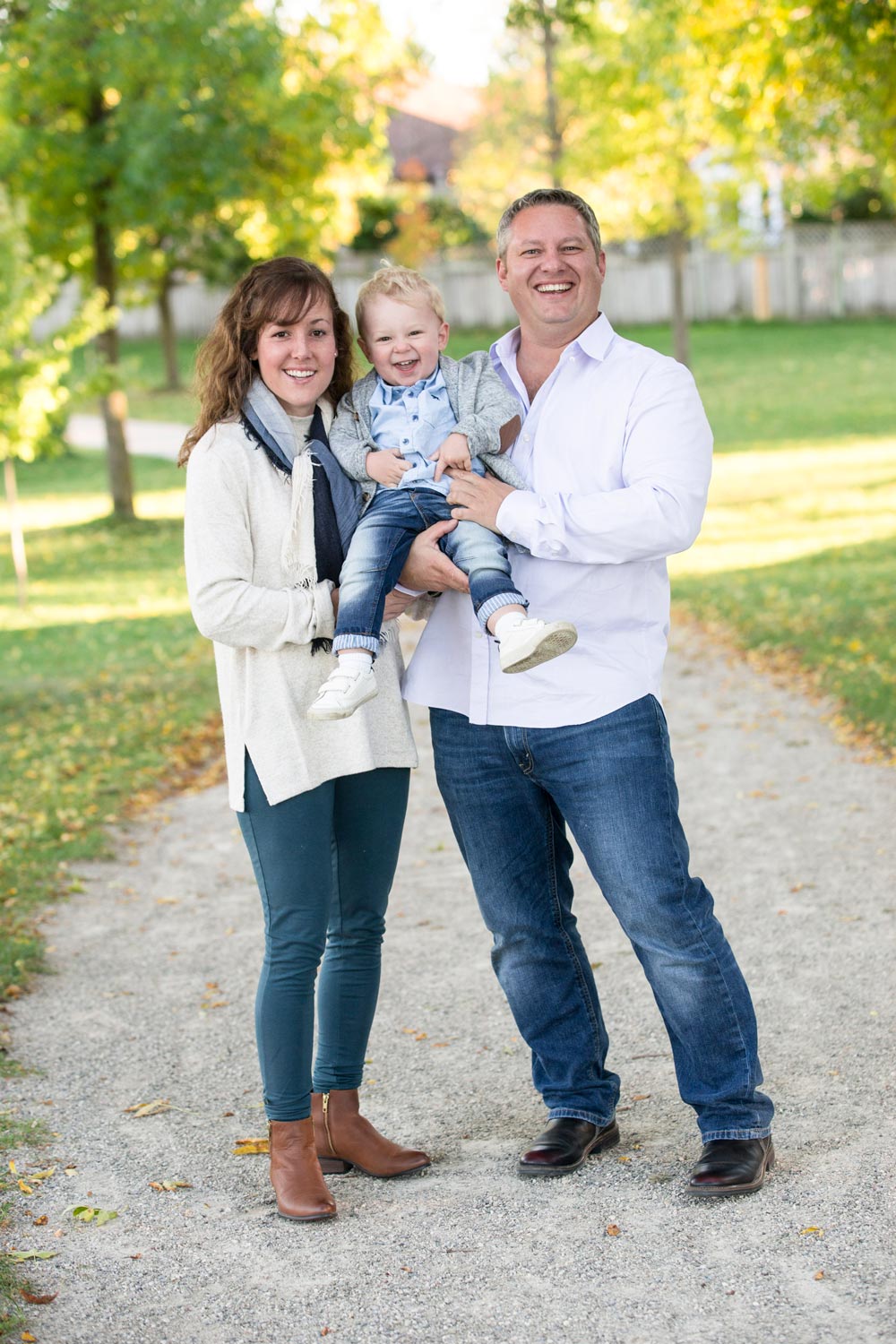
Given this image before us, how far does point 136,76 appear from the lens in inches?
600

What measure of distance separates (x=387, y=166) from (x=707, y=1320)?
824 inches

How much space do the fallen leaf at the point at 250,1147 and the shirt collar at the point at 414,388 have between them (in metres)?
1.98

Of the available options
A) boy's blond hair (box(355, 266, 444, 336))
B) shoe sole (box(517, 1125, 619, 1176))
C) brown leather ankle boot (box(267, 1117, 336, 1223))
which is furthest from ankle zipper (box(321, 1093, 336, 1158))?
boy's blond hair (box(355, 266, 444, 336))

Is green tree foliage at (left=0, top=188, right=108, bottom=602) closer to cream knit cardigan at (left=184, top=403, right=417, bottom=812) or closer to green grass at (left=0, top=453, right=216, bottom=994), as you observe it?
green grass at (left=0, top=453, right=216, bottom=994)

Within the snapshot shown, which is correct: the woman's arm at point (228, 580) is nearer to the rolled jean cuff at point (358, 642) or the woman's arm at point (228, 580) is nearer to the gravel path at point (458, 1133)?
the rolled jean cuff at point (358, 642)

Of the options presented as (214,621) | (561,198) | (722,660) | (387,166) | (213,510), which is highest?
(387,166)

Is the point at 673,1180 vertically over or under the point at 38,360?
under

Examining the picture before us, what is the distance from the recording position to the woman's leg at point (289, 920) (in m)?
3.54

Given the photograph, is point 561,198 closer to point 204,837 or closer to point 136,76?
point 204,837

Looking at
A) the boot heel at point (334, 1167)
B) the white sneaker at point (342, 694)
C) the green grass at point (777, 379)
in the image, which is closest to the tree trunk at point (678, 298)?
the green grass at point (777, 379)

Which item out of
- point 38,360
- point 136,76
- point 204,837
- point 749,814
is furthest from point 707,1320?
point 136,76

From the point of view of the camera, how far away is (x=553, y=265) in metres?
3.50

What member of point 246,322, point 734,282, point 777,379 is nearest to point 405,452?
point 246,322

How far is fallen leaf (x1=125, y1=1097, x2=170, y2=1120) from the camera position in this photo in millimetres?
4422
